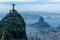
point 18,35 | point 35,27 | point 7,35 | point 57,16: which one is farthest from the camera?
point 57,16

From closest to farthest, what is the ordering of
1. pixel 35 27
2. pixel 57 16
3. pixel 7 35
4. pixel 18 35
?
pixel 7 35, pixel 18 35, pixel 35 27, pixel 57 16

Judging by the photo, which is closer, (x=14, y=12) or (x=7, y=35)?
(x=7, y=35)

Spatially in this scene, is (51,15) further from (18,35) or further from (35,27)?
(18,35)

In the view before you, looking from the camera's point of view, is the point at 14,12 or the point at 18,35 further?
the point at 14,12

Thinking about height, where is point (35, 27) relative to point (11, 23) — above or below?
below

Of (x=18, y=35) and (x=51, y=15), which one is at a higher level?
(x=18, y=35)

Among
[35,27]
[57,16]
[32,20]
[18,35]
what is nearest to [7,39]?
[18,35]

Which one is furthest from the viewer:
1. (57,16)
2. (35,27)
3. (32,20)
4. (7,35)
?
(57,16)

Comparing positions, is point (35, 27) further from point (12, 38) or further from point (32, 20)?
point (12, 38)

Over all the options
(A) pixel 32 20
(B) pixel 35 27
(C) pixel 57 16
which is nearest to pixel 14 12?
(B) pixel 35 27
